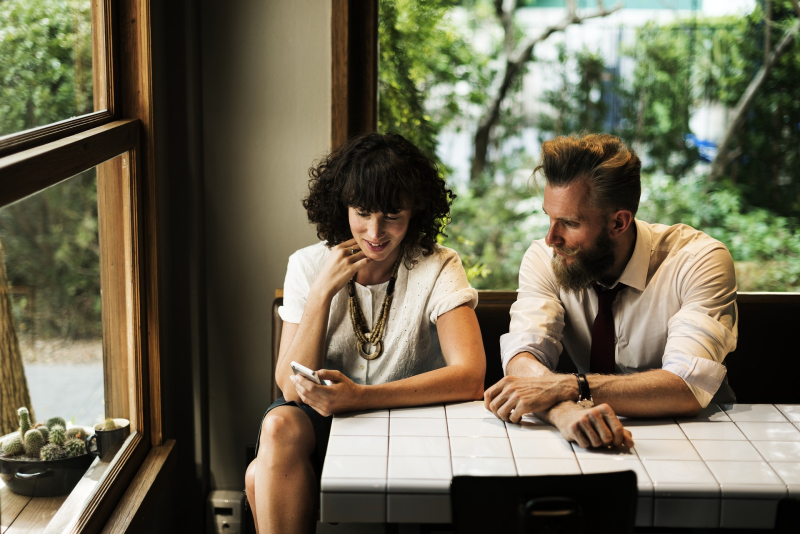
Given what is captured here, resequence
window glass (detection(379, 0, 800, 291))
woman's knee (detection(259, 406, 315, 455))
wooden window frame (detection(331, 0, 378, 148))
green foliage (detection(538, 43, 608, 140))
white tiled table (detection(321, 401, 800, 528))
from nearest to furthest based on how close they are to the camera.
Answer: white tiled table (detection(321, 401, 800, 528)) < woman's knee (detection(259, 406, 315, 455)) < wooden window frame (detection(331, 0, 378, 148)) < window glass (detection(379, 0, 800, 291)) < green foliage (detection(538, 43, 608, 140))

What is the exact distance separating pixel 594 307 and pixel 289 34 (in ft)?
4.75

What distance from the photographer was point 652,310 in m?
2.10

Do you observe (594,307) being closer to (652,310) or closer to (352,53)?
(652,310)

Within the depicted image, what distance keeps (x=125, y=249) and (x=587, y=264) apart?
1.41 m

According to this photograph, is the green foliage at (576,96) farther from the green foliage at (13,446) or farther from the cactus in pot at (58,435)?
the green foliage at (13,446)

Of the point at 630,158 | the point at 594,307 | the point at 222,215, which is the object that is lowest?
the point at 594,307

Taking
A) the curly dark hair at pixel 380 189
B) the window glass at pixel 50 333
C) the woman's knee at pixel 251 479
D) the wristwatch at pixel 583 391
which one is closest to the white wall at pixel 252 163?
the curly dark hair at pixel 380 189

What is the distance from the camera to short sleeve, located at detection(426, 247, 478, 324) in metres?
2.12

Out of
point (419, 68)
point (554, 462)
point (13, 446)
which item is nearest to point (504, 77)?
point (419, 68)

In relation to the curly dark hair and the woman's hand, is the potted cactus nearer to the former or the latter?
the woman's hand

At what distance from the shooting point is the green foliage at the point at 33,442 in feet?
5.37

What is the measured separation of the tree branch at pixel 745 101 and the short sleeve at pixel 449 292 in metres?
2.27

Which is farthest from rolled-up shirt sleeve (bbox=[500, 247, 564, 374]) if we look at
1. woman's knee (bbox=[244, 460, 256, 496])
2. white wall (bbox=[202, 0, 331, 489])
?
white wall (bbox=[202, 0, 331, 489])

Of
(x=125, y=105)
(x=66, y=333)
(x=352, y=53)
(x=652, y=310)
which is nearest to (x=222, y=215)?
(x=125, y=105)
